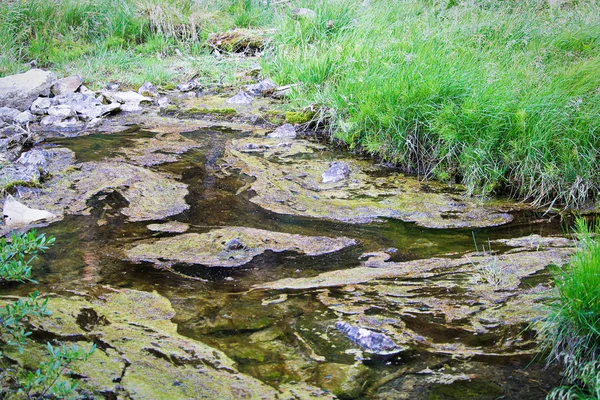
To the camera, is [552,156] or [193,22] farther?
[193,22]

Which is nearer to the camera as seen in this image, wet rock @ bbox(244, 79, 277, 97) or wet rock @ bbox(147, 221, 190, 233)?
wet rock @ bbox(147, 221, 190, 233)

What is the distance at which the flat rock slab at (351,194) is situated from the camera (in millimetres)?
3746

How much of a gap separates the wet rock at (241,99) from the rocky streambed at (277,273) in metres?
1.50

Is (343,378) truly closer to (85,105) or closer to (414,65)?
(414,65)

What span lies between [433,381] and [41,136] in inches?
207

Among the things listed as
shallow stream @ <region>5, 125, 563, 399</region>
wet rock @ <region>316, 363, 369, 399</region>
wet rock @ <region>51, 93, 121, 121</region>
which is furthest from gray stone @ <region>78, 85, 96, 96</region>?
wet rock @ <region>316, 363, 369, 399</region>

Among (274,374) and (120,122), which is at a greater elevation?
(274,374)

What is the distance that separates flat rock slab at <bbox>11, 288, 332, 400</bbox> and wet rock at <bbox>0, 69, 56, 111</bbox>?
5.20 meters

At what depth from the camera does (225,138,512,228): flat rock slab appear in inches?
147

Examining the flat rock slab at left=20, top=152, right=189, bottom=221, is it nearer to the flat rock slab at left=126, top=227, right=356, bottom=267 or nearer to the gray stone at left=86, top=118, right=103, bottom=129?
the flat rock slab at left=126, top=227, right=356, bottom=267

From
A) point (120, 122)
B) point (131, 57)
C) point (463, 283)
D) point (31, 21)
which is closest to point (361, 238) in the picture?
point (463, 283)

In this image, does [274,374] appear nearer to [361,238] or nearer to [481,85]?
[361,238]

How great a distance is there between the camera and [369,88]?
199 inches

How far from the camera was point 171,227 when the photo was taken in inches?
138
